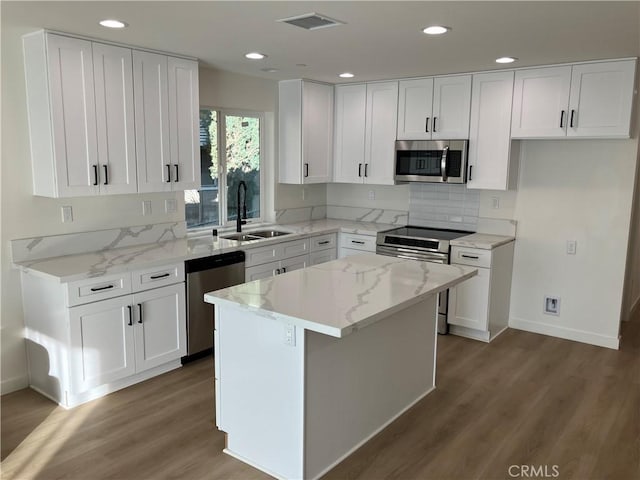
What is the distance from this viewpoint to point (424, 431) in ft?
10.5

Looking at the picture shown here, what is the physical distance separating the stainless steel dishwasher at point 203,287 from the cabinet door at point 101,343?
20.1 inches

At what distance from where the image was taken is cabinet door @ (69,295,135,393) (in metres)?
3.36

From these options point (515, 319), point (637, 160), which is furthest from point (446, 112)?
point (515, 319)

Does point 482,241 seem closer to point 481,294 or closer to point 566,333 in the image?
point 481,294

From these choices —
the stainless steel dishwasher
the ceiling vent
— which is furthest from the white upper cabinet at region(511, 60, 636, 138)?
the stainless steel dishwasher

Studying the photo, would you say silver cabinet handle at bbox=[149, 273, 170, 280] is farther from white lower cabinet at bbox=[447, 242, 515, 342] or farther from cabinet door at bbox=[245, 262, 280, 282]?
white lower cabinet at bbox=[447, 242, 515, 342]

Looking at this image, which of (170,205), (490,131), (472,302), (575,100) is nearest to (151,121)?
(170,205)

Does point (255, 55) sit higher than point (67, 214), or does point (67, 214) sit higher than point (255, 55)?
point (255, 55)

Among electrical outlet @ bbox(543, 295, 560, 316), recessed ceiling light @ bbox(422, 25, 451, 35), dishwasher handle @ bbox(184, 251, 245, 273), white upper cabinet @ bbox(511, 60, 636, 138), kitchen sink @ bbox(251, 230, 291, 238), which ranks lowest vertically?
electrical outlet @ bbox(543, 295, 560, 316)

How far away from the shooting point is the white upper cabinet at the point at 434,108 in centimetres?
481

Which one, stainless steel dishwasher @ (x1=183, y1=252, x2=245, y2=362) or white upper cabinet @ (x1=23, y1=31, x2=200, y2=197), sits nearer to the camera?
white upper cabinet @ (x1=23, y1=31, x2=200, y2=197)

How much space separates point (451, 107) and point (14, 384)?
167 inches

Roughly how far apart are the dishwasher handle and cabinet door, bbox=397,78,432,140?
211 cm

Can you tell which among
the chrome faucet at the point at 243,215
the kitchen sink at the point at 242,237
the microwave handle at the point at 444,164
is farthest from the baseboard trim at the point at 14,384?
the microwave handle at the point at 444,164
